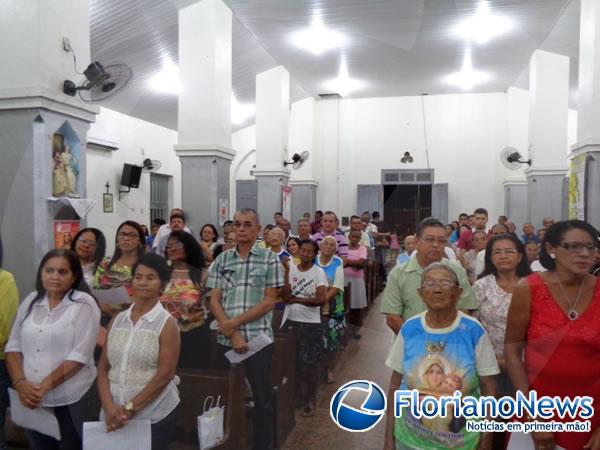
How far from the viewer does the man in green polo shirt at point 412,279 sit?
50.4 inches

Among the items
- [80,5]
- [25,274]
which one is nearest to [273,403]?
[25,274]

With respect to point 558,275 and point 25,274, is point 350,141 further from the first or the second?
point 558,275

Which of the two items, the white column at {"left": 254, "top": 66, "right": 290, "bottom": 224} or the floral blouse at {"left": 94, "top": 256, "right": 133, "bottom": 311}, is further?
the white column at {"left": 254, "top": 66, "right": 290, "bottom": 224}

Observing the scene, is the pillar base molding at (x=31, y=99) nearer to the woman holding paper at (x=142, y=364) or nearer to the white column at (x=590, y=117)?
the woman holding paper at (x=142, y=364)

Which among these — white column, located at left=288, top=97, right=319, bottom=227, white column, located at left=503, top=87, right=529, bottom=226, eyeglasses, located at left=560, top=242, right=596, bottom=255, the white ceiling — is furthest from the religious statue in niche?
white column, located at left=288, top=97, right=319, bottom=227

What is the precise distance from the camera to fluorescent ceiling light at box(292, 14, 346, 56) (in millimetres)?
2420

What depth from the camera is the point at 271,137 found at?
5.95 metres

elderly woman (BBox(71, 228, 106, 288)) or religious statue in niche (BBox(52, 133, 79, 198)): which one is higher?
religious statue in niche (BBox(52, 133, 79, 198))

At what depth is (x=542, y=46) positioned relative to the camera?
7.26 ft

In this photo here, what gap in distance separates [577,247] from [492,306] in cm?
47

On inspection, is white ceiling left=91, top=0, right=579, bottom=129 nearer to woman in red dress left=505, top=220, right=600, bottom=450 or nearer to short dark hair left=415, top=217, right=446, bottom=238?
short dark hair left=415, top=217, right=446, bottom=238

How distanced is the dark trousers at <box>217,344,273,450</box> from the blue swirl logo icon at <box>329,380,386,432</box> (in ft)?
1.05

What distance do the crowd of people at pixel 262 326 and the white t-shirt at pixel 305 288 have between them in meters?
0.01

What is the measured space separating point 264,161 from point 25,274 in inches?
154
